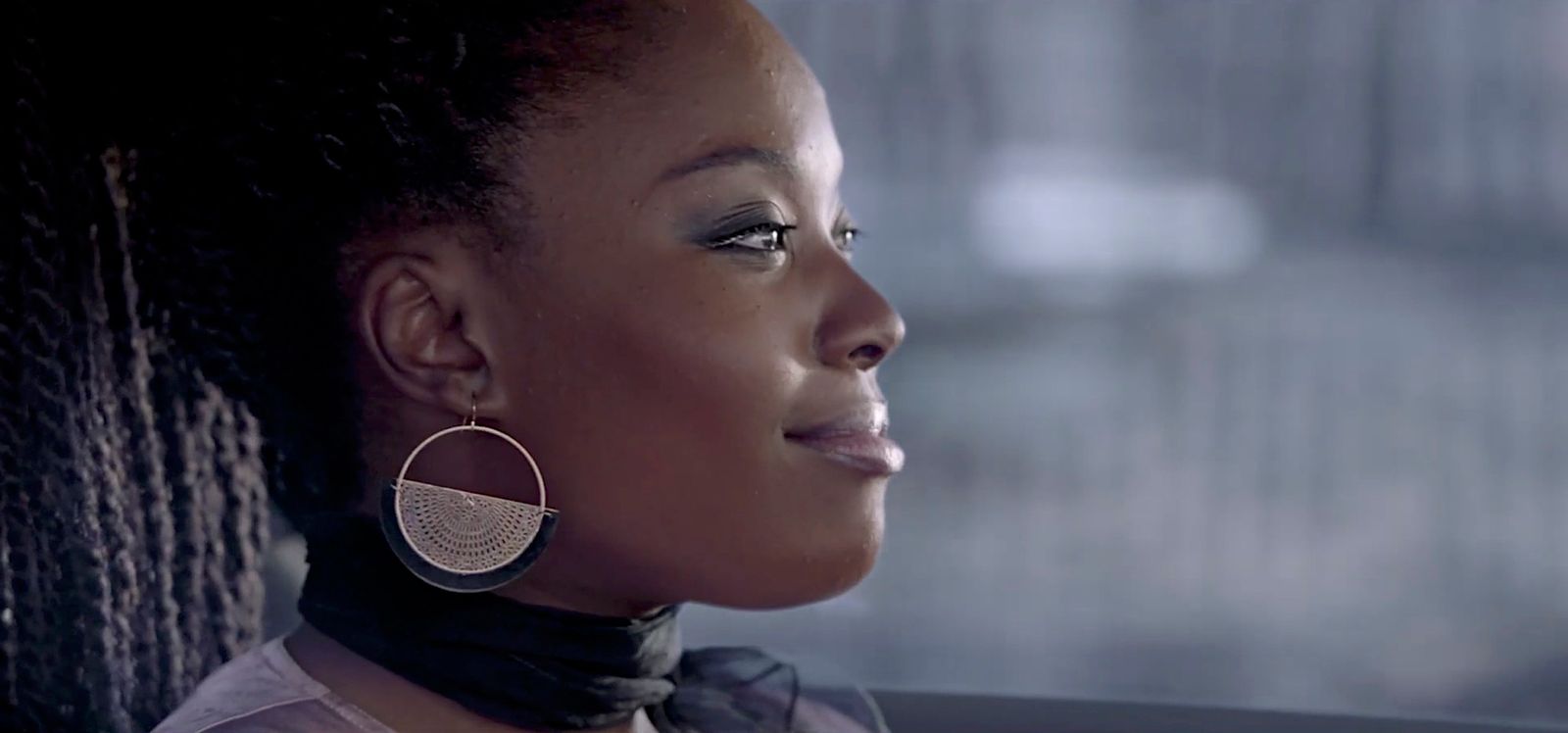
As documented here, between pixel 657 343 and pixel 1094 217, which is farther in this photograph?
pixel 1094 217

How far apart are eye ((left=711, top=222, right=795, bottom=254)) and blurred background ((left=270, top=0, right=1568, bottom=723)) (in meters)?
0.50

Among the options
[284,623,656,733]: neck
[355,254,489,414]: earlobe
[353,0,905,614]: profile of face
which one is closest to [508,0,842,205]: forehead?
[353,0,905,614]: profile of face

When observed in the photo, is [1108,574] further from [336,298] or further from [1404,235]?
[336,298]

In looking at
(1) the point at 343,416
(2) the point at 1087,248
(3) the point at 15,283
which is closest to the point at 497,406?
(1) the point at 343,416

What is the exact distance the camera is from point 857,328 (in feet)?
3.61

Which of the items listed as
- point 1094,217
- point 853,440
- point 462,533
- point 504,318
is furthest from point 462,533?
point 1094,217

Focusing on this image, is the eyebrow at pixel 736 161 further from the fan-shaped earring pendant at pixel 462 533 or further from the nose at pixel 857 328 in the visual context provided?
the fan-shaped earring pendant at pixel 462 533

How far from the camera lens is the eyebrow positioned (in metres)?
1.09

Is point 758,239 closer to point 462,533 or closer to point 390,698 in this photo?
point 462,533

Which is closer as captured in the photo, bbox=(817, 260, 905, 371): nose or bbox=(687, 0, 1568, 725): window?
bbox=(817, 260, 905, 371): nose

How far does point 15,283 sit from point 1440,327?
1321mm

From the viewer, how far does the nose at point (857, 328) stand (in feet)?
3.61

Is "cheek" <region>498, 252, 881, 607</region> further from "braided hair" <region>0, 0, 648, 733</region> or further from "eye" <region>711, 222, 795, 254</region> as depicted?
"braided hair" <region>0, 0, 648, 733</region>

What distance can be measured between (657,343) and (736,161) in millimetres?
143
